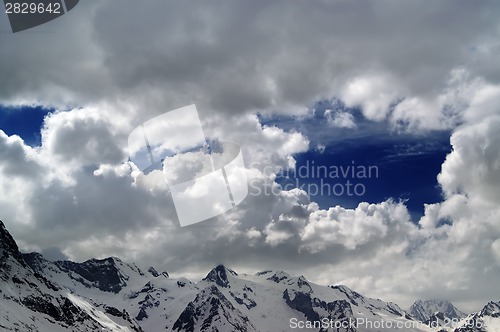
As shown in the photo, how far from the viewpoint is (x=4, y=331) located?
577 ft

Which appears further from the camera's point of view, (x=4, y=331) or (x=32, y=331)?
(x=32, y=331)

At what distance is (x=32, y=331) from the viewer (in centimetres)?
19725

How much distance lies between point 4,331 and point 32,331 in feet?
74.0
